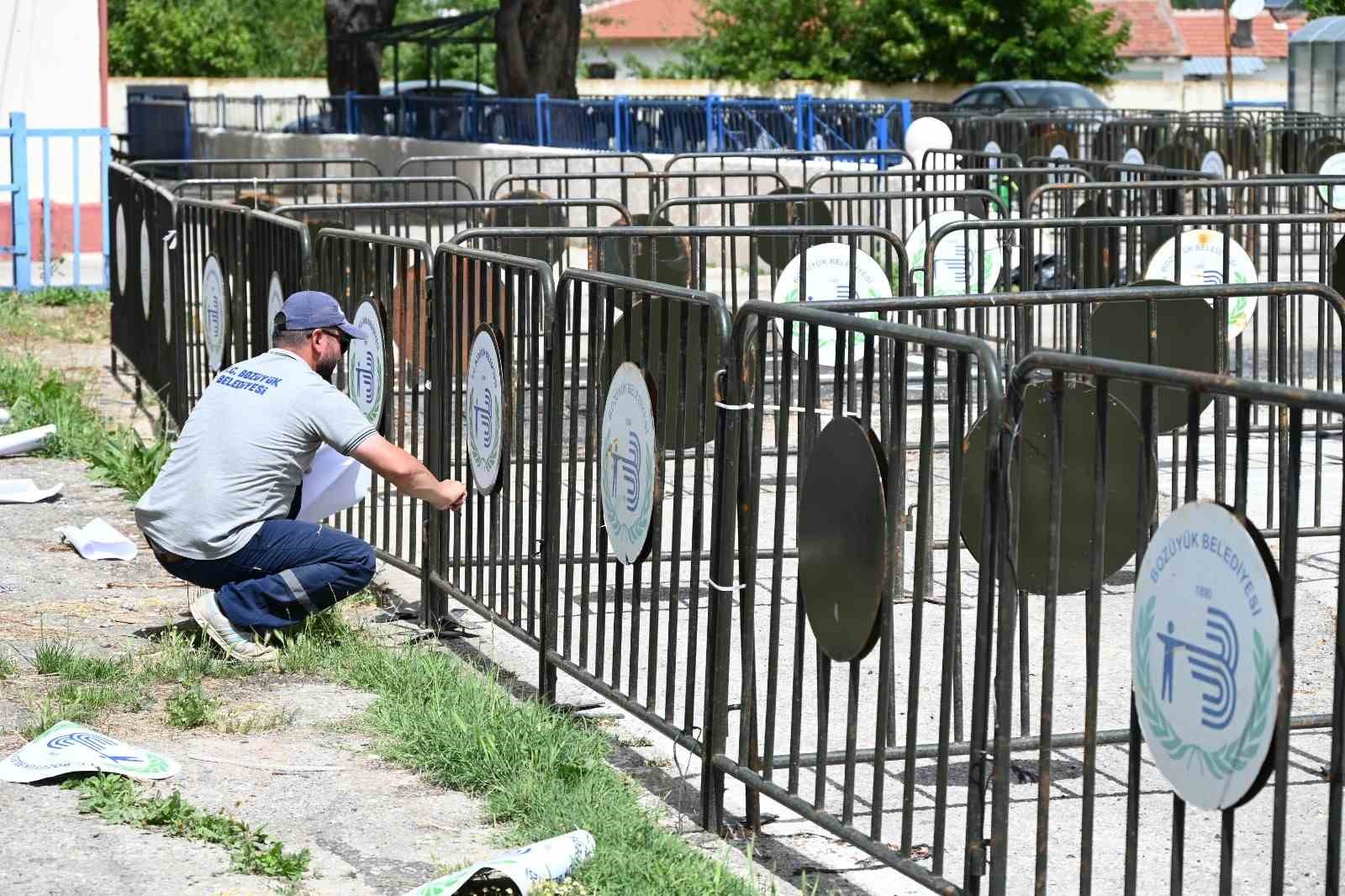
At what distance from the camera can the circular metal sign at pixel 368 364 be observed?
741 centimetres

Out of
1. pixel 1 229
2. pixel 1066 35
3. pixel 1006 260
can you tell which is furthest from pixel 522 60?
pixel 1006 260

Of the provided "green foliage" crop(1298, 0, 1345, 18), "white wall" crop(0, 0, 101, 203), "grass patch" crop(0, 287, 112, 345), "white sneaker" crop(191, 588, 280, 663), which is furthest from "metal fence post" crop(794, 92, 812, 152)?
"white sneaker" crop(191, 588, 280, 663)

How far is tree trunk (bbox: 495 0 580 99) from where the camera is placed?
32.3 metres

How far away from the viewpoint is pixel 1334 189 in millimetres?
14531

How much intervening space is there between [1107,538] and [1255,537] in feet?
6.03

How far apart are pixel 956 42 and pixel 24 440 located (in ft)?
134

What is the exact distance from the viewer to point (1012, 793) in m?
5.44

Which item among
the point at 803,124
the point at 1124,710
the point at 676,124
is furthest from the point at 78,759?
the point at 676,124

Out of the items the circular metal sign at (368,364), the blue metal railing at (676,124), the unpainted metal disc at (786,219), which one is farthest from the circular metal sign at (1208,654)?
the blue metal railing at (676,124)

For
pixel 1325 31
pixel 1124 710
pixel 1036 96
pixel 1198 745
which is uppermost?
pixel 1325 31

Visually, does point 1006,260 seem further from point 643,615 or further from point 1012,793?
point 1012,793

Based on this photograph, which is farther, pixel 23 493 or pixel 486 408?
pixel 23 493

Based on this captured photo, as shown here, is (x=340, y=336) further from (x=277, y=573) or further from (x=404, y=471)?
(x=277, y=573)

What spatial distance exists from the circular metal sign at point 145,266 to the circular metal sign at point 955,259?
14.5 ft
